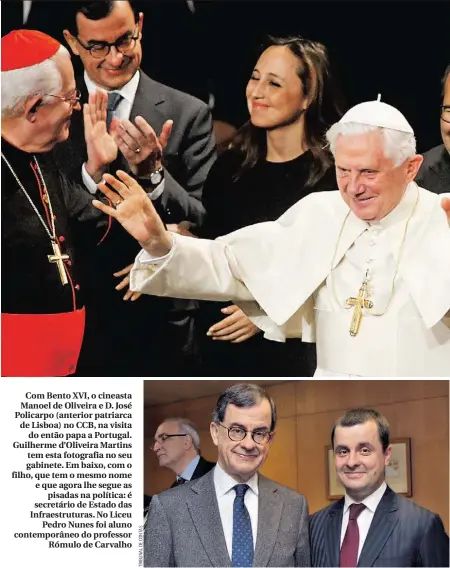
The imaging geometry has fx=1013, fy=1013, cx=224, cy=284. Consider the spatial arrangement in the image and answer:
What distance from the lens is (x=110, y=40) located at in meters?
5.08

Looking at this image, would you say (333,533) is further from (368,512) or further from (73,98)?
(73,98)

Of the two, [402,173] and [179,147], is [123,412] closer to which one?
[179,147]

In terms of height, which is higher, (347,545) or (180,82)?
(180,82)

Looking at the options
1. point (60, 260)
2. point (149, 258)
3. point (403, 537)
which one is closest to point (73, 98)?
point (60, 260)

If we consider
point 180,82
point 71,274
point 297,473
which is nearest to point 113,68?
point 180,82

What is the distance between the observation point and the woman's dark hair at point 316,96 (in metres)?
5.03

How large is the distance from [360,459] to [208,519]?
0.78 metres

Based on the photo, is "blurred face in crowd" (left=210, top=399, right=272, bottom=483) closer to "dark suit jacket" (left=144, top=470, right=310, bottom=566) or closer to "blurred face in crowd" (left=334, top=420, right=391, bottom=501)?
"dark suit jacket" (left=144, top=470, right=310, bottom=566)

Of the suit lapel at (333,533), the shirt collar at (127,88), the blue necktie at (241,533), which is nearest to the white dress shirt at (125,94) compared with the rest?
the shirt collar at (127,88)

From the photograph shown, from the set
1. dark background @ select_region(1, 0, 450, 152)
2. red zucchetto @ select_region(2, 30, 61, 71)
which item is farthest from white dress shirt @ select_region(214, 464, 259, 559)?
red zucchetto @ select_region(2, 30, 61, 71)

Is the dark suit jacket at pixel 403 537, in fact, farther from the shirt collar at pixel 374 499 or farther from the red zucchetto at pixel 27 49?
the red zucchetto at pixel 27 49

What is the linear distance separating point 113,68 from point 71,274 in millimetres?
1059

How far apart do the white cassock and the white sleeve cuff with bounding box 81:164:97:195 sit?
0.46m

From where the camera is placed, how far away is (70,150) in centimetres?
510
